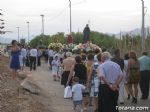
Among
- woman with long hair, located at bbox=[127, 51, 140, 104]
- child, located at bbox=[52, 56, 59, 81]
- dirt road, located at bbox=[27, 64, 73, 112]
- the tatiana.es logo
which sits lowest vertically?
dirt road, located at bbox=[27, 64, 73, 112]

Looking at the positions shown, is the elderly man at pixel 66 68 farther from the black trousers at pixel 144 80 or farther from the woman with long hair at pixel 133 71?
the black trousers at pixel 144 80

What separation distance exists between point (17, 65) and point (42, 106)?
646 centimetres

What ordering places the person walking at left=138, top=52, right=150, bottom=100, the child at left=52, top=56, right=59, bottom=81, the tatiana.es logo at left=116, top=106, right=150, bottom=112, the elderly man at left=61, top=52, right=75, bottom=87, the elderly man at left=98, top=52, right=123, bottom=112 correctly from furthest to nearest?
the child at left=52, top=56, right=59, bottom=81, the person walking at left=138, top=52, right=150, bottom=100, the elderly man at left=61, top=52, right=75, bottom=87, the tatiana.es logo at left=116, top=106, right=150, bottom=112, the elderly man at left=98, top=52, right=123, bottom=112

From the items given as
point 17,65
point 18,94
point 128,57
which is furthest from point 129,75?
point 17,65

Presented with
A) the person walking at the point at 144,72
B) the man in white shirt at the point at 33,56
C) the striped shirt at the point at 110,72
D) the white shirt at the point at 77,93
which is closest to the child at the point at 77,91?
the white shirt at the point at 77,93

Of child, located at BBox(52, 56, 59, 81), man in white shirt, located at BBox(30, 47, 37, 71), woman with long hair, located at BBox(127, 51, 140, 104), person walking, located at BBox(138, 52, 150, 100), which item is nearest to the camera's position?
woman with long hair, located at BBox(127, 51, 140, 104)

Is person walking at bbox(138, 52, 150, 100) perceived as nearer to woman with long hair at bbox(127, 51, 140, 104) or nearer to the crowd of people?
the crowd of people

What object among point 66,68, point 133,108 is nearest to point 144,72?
point 66,68

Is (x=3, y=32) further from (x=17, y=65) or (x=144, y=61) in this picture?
Result: (x=17, y=65)

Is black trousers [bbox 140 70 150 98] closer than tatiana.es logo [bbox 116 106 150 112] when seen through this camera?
No

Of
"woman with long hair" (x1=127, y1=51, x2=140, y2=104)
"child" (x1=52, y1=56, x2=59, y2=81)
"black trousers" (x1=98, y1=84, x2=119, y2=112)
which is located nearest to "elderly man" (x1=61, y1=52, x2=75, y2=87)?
"woman with long hair" (x1=127, y1=51, x2=140, y2=104)

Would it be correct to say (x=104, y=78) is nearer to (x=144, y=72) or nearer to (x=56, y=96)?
(x=144, y=72)

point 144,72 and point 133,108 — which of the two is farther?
point 144,72

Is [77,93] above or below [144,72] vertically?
below
